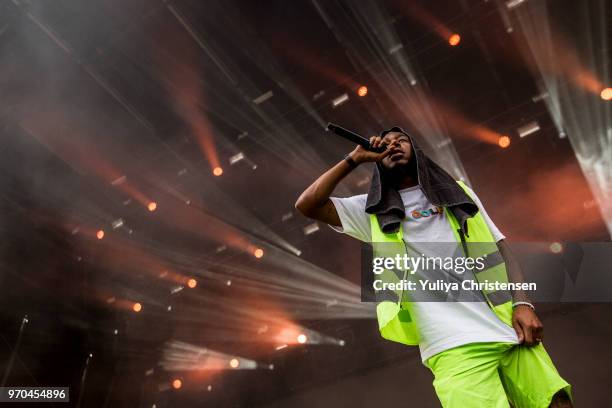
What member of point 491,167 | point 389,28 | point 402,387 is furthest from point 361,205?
point 402,387

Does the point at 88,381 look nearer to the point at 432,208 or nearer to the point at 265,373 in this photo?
the point at 265,373

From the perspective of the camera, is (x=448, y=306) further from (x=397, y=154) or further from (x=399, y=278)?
(x=397, y=154)

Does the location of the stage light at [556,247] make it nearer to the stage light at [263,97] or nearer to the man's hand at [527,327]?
the stage light at [263,97]

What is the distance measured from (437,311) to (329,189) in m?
0.53

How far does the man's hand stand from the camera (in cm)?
136

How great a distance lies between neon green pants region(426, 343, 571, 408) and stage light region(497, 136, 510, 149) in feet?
18.7

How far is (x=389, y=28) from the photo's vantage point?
18.0 ft

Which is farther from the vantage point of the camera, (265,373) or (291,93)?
(265,373)

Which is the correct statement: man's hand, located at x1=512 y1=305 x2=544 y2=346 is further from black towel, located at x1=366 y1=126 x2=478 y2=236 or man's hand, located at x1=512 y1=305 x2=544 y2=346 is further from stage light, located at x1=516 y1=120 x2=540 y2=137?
stage light, located at x1=516 y1=120 x2=540 y2=137

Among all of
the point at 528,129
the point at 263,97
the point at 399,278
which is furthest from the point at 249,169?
the point at 399,278

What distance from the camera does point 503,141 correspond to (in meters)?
6.64

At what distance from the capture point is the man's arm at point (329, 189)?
A: 1.72 metres

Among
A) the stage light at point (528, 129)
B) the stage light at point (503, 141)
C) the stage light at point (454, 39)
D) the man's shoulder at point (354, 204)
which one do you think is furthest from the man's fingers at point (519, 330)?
the stage light at point (503, 141)

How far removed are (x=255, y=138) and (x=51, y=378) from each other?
4.24 m
